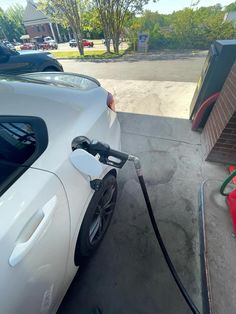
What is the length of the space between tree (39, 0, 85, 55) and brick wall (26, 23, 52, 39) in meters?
31.5

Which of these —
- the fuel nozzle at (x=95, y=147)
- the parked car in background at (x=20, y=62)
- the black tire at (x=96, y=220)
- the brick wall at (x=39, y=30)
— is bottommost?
the brick wall at (x=39, y=30)

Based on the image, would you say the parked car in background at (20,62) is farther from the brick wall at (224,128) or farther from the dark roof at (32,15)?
the dark roof at (32,15)

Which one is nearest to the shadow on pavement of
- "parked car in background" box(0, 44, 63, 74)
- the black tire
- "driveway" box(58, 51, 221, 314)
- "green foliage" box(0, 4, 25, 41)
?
"driveway" box(58, 51, 221, 314)

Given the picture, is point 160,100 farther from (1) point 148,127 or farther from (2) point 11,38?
(2) point 11,38

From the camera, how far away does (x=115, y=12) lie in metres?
12.1

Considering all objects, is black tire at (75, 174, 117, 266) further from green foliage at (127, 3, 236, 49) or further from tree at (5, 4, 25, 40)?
tree at (5, 4, 25, 40)

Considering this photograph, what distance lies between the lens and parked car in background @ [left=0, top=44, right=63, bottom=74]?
394 cm

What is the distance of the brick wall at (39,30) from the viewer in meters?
37.7

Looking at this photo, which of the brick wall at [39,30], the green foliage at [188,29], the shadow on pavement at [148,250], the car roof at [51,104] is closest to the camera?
the car roof at [51,104]

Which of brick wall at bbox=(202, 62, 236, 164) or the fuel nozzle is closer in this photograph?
the fuel nozzle

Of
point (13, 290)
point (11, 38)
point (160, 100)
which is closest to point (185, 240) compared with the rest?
point (13, 290)

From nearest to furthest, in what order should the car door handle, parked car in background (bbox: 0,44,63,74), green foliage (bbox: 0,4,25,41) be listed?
the car door handle
parked car in background (bbox: 0,44,63,74)
green foliage (bbox: 0,4,25,41)

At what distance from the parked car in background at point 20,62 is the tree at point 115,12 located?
10.4 m

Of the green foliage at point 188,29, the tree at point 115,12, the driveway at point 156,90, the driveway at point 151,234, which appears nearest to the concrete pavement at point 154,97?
the driveway at point 156,90
